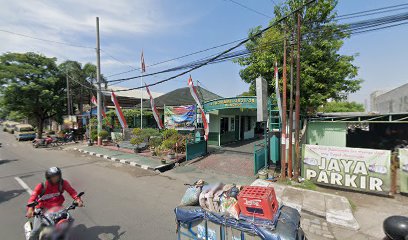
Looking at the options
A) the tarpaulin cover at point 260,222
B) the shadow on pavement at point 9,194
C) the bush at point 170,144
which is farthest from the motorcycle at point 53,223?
the bush at point 170,144

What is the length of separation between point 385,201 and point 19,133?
1177 inches

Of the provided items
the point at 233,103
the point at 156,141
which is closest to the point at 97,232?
the point at 233,103

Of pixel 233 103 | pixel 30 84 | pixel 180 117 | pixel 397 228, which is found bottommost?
pixel 397 228

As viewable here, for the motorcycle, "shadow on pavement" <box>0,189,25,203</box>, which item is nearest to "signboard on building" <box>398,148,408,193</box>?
the motorcycle

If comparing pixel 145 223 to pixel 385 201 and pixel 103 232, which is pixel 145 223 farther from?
pixel 385 201

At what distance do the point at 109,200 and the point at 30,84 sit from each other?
64.8 ft

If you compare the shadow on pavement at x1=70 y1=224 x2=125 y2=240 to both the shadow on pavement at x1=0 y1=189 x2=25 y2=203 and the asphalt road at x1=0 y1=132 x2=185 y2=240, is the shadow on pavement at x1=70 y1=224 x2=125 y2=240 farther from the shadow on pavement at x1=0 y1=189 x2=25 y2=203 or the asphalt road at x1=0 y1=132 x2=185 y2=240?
the shadow on pavement at x1=0 y1=189 x2=25 y2=203

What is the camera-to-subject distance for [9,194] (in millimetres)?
6418

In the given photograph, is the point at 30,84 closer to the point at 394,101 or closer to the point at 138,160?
the point at 138,160

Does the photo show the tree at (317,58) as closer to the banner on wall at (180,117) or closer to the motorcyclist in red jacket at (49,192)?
the banner on wall at (180,117)

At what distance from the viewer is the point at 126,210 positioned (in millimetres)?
5434

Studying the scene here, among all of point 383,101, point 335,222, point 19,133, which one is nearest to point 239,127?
point 335,222

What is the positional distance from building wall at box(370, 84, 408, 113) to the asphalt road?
19173mm

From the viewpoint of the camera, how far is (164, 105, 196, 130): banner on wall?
14.1 metres
